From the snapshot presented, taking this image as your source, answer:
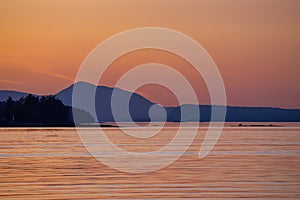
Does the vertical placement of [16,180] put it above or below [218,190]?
above

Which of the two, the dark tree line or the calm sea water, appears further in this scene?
the dark tree line

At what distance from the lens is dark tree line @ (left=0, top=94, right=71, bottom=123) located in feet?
591

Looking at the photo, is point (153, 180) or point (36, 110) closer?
point (153, 180)

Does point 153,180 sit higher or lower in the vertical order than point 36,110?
lower

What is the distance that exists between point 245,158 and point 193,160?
3.03 m

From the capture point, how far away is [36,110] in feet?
602

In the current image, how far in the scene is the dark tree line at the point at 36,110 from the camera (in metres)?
180

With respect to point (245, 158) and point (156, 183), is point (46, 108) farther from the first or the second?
point (156, 183)

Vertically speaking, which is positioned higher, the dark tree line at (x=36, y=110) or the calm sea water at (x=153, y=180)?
the dark tree line at (x=36, y=110)

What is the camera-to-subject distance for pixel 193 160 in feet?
120

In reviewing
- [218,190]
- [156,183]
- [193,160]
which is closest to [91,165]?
[193,160]

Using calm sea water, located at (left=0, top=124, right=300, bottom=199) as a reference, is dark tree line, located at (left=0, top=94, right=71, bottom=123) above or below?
above

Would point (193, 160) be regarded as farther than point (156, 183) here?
Yes

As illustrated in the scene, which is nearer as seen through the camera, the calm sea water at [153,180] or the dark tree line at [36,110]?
the calm sea water at [153,180]
